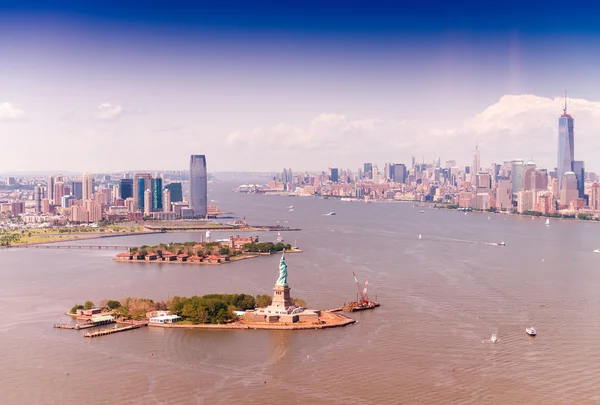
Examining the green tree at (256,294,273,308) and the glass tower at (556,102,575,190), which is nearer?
the green tree at (256,294,273,308)

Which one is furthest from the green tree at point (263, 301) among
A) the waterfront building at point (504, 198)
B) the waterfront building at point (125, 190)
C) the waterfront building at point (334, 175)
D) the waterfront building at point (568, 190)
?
the waterfront building at point (334, 175)

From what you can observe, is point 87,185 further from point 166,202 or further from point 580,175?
point 580,175

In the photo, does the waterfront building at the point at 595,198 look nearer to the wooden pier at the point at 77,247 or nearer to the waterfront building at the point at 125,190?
the waterfront building at the point at 125,190

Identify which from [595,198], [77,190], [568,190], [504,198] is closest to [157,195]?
[77,190]

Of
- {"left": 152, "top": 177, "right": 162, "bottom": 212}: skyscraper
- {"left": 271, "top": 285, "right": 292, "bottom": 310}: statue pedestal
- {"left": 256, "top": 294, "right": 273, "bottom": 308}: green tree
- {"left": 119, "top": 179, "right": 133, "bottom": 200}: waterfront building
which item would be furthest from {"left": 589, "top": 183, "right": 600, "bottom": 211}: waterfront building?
{"left": 271, "top": 285, "right": 292, "bottom": 310}: statue pedestal

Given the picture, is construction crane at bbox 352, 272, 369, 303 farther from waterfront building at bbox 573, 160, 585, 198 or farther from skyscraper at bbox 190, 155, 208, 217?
waterfront building at bbox 573, 160, 585, 198

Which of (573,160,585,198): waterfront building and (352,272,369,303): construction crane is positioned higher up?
(573,160,585,198): waterfront building

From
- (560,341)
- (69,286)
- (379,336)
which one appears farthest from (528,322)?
(69,286)
